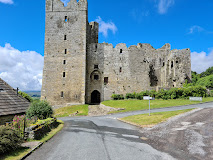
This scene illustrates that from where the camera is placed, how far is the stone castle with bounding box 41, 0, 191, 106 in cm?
3284

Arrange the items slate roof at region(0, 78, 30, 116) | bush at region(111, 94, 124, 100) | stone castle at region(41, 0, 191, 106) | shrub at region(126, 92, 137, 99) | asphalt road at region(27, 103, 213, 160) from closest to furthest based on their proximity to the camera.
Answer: asphalt road at region(27, 103, 213, 160), slate roof at region(0, 78, 30, 116), shrub at region(126, 92, 137, 99), stone castle at region(41, 0, 191, 106), bush at region(111, 94, 124, 100)

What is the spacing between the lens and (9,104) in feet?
37.1

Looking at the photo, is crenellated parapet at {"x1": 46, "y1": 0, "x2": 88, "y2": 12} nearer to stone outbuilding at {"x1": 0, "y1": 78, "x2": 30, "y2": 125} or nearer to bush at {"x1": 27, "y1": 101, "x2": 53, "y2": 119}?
stone outbuilding at {"x1": 0, "y1": 78, "x2": 30, "y2": 125}

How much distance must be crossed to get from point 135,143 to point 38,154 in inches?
186

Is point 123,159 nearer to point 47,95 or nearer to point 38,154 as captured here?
point 38,154

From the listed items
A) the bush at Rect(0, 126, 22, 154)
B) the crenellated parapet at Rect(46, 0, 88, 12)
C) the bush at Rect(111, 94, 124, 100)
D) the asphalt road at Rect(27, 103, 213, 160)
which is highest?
the crenellated parapet at Rect(46, 0, 88, 12)

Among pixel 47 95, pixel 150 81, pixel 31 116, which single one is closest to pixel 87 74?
pixel 47 95

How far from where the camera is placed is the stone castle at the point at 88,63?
32844 mm

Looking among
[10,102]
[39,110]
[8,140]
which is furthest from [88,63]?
[8,140]

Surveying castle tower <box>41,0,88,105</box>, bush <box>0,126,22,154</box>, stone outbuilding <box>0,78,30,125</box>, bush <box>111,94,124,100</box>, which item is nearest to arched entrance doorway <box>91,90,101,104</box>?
bush <box>111,94,124,100</box>

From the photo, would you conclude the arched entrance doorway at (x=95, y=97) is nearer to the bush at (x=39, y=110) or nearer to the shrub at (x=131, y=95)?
the shrub at (x=131, y=95)

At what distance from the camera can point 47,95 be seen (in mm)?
32875

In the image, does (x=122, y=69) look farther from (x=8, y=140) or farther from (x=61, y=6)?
(x=8, y=140)

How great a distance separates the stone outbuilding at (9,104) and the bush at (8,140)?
3419 millimetres
